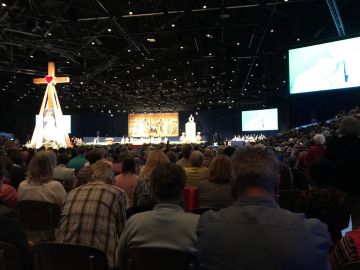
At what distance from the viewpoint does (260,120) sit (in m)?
35.2

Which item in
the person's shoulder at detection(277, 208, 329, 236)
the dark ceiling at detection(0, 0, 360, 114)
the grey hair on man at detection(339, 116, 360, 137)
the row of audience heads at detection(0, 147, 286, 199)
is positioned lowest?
the person's shoulder at detection(277, 208, 329, 236)

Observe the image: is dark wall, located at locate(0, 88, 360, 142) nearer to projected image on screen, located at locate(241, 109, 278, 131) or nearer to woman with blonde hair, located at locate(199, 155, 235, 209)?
projected image on screen, located at locate(241, 109, 278, 131)

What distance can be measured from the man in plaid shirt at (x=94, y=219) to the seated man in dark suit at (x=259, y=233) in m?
1.53

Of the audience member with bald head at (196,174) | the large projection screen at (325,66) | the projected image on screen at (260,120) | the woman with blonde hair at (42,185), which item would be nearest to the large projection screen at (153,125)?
the projected image on screen at (260,120)

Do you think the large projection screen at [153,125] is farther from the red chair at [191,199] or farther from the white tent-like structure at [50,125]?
the red chair at [191,199]

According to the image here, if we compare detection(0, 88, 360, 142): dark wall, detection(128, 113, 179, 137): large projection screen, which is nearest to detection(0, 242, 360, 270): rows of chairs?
detection(0, 88, 360, 142): dark wall

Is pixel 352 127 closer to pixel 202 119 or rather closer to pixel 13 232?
pixel 13 232

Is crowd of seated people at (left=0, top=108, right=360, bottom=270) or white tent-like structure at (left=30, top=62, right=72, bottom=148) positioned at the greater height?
white tent-like structure at (left=30, top=62, right=72, bottom=148)

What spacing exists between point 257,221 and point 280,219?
89mm

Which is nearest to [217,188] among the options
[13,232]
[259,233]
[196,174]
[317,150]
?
[196,174]

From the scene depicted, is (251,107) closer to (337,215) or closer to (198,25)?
(198,25)

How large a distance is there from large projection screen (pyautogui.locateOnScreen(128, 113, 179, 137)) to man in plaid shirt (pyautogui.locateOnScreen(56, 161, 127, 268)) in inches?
1543

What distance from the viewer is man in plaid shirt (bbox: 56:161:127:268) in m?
2.97

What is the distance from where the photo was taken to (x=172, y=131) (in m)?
42.9
